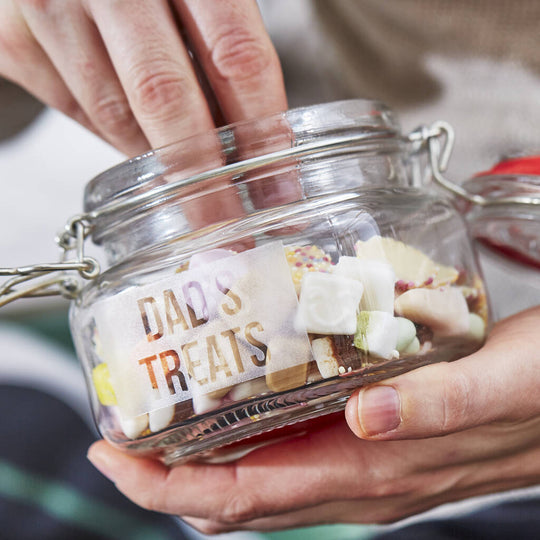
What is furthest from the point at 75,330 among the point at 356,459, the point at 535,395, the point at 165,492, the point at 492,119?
the point at 492,119

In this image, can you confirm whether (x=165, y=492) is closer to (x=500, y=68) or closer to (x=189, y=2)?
(x=189, y=2)

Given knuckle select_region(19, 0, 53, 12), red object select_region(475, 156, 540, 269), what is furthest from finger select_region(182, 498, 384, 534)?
Answer: knuckle select_region(19, 0, 53, 12)

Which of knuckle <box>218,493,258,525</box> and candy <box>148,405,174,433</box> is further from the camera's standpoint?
knuckle <box>218,493,258,525</box>

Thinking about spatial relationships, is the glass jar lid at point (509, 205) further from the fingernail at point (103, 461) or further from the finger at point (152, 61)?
the fingernail at point (103, 461)

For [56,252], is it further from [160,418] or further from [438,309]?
[438,309]

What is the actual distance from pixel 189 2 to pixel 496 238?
0.44 metres

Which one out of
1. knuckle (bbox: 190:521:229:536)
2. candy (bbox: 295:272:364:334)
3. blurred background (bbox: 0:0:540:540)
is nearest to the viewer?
candy (bbox: 295:272:364:334)

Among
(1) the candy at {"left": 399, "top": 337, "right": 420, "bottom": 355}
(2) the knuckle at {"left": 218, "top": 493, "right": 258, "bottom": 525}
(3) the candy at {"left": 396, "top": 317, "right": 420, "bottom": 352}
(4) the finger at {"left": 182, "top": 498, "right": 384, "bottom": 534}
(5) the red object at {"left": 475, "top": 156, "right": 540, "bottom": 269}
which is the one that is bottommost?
(4) the finger at {"left": 182, "top": 498, "right": 384, "bottom": 534}

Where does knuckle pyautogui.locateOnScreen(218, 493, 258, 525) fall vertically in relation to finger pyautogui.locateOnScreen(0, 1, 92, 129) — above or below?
below

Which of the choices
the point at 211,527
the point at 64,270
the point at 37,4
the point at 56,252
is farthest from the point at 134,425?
the point at 56,252

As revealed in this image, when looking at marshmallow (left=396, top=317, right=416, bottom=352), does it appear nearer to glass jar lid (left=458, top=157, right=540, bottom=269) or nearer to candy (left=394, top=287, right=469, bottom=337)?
candy (left=394, top=287, right=469, bottom=337)

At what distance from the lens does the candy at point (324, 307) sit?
1.28 feet

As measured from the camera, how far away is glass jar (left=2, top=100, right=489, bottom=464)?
398mm

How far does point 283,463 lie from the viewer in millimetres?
550
